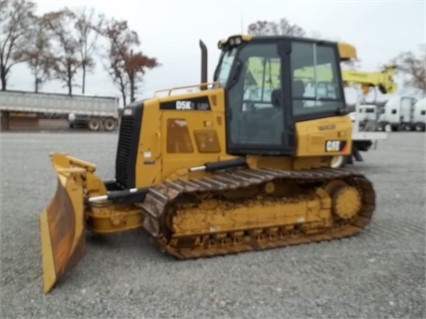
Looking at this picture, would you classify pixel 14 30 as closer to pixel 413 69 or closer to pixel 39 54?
pixel 39 54

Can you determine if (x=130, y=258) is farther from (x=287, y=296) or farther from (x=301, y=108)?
(x=301, y=108)

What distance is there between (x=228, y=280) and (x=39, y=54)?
49996mm

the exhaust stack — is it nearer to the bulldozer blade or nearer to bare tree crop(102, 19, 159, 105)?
the bulldozer blade

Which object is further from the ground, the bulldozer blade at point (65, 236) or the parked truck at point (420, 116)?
the parked truck at point (420, 116)

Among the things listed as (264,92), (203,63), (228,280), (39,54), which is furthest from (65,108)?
(228,280)

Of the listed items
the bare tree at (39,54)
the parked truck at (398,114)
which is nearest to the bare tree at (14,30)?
the bare tree at (39,54)

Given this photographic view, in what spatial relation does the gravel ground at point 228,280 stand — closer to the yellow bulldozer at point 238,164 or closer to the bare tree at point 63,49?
the yellow bulldozer at point 238,164

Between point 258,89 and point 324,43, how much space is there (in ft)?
4.20

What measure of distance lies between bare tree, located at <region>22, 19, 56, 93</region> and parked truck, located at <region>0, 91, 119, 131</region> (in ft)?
40.5

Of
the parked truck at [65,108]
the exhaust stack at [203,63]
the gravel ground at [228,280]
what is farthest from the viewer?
the parked truck at [65,108]

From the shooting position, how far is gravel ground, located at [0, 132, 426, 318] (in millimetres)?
4405

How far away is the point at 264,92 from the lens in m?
6.75

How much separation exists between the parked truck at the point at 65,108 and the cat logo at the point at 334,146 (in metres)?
35.0

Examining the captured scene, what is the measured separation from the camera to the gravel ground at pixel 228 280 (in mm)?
4405
